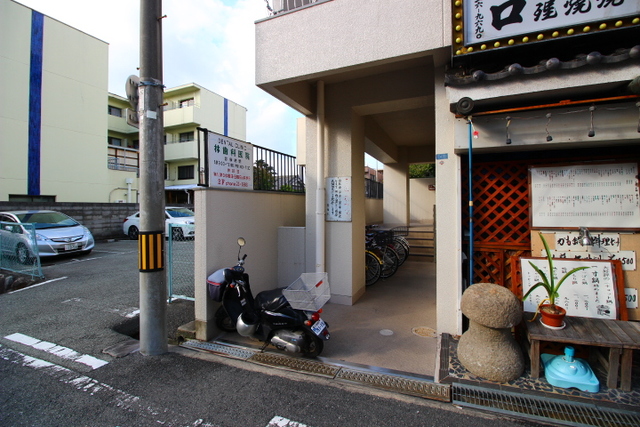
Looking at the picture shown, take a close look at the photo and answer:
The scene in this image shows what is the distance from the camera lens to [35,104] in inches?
617

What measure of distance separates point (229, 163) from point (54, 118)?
685 inches

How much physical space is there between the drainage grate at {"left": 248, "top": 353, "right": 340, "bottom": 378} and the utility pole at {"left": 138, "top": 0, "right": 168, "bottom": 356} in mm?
1213

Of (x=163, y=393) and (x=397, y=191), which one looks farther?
(x=397, y=191)

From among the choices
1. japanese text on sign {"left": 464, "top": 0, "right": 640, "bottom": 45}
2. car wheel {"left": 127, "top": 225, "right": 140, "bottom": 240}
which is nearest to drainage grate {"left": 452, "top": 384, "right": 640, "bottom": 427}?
japanese text on sign {"left": 464, "top": 0, "right": 640, "bottom": 45}

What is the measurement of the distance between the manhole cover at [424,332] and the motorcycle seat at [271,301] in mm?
1873

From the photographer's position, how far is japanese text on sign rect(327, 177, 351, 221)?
17.7 feet

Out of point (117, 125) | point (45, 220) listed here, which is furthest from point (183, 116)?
point (45, 220)

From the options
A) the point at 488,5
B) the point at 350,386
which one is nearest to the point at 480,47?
the point at 488,5

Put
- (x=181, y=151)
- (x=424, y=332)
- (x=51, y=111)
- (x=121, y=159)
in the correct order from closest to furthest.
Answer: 1. (x=424, y=332)
2. (x=51, y=111)
3. (x=121, y=159)
4. (x=181, y=151)

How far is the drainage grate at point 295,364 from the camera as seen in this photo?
3387mm

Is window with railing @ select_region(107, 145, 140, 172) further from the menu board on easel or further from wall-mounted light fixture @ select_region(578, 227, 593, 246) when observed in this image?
wall-mounted light fixture @ select_region(578, 227, 593, 246)

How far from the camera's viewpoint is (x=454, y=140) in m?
3.95

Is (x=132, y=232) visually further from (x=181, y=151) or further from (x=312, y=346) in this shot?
(x=312, y=346)

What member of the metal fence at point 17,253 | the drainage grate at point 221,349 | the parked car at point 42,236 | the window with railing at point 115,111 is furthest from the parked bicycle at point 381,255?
the window with railing at point 115,111
